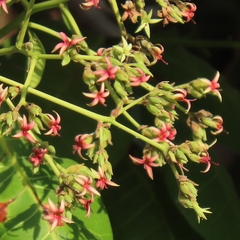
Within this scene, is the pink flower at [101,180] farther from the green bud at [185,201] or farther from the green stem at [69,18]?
the green stem at [69,18]

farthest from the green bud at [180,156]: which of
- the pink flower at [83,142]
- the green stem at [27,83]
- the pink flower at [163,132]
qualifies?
the green stem at [27,83]

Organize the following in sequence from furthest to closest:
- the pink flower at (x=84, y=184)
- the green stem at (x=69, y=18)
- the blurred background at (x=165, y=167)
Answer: the blurred background at (x=165, y=167) < the green stem at (x=69, y=18) < the pink flower at (x=84, y=184)

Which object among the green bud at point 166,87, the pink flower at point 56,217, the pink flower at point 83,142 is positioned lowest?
the pink flower at point 56,217

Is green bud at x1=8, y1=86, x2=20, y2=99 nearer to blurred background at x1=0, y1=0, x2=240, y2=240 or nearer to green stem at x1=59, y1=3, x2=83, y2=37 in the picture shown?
green stem at x1=59, y1=3, x2=83, y2=37

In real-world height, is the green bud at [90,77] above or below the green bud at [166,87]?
above

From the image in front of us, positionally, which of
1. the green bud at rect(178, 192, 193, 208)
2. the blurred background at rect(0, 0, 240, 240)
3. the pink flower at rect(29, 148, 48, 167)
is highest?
the pink flower at rect(29, 148, 48, 167)

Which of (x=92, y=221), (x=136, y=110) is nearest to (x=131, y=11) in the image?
(x=92, y=221)

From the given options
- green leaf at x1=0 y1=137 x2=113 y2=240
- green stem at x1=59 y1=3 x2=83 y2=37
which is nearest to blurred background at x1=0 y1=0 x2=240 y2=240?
green leaf at x1=0 y1=137 x2=113 y2=240

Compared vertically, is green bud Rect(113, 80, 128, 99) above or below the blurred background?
above

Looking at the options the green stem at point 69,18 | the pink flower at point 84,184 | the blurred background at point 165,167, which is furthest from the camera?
the blurred background at point 165,167

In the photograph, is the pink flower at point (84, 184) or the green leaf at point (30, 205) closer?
the pink flower at point (84, 184)
